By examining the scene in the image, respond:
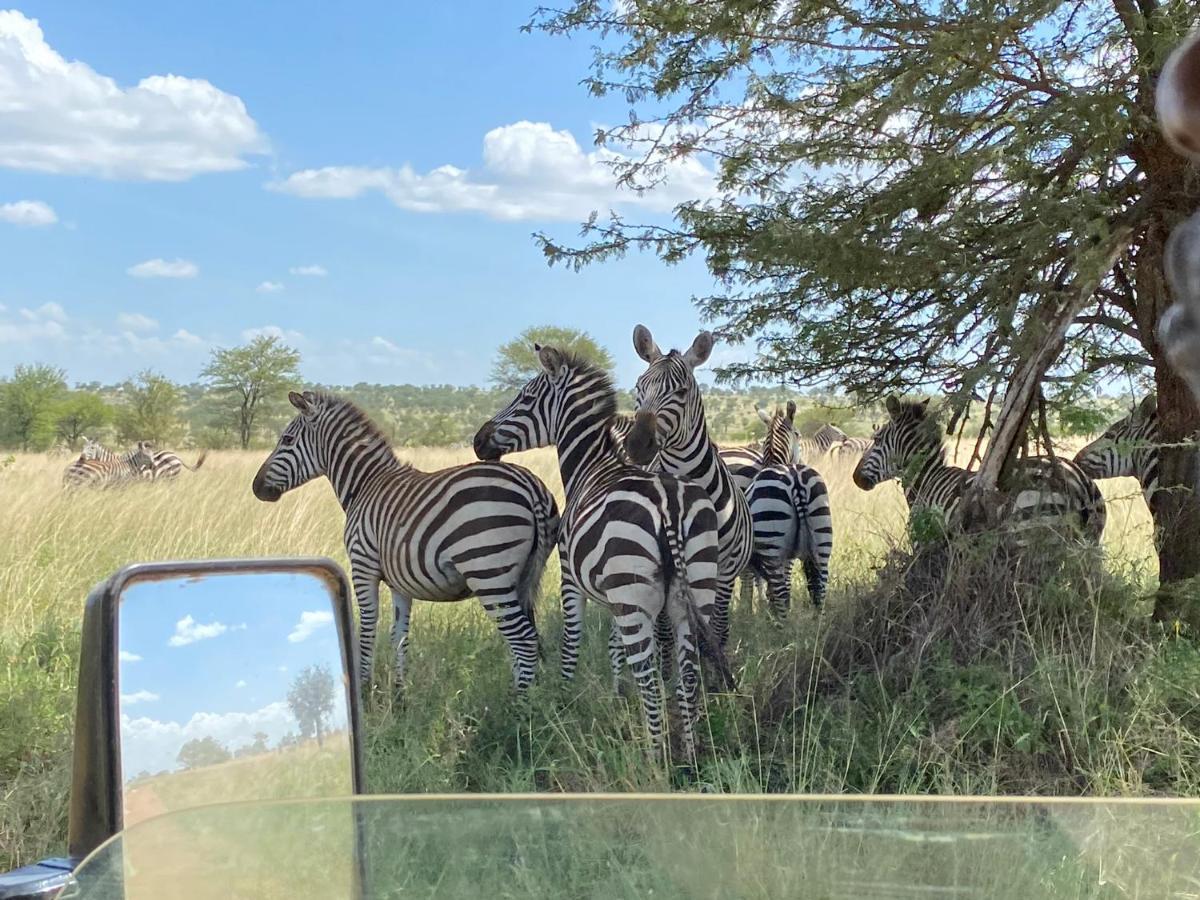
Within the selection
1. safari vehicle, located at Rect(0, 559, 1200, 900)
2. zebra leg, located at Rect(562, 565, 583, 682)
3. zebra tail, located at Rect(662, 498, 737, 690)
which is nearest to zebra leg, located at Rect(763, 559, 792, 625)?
zebra leg, located at Rect(562, 565, 583, 682)

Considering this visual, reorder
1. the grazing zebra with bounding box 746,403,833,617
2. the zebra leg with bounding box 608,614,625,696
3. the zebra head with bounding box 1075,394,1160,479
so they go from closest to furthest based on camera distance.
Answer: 1. the zebra leg with bounding box 608,614,625,696
2. the zebra head with bounding box 1075,394,1160,479
3. the grazing zebra with bounding box 746,403,833,617

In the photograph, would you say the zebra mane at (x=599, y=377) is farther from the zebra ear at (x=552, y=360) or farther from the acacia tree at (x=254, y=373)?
the acacia tree at (x=254, y=373)

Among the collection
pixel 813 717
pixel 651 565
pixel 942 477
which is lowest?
pixel 813 717

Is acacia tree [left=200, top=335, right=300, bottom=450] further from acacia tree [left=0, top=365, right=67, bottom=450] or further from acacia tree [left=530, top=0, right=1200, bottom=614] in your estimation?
acacia tree [left=530, top=0, right=1200, bottom=614]

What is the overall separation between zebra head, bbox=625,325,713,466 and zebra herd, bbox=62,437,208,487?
9827mm

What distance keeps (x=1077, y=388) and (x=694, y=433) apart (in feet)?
6.87

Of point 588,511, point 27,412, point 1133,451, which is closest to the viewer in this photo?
point 588,511

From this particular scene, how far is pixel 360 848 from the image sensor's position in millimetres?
1162

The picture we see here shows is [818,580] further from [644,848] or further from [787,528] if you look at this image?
[644,848]

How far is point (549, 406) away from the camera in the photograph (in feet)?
22.3

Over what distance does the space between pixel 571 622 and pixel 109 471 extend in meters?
12.8

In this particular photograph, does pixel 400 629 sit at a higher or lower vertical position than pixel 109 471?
lower

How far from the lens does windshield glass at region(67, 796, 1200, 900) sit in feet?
3.65

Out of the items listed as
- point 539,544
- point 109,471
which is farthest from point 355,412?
point 109,471
